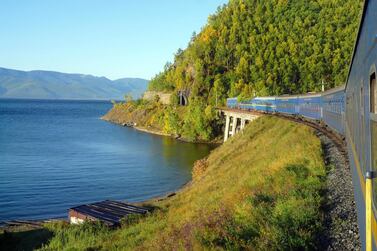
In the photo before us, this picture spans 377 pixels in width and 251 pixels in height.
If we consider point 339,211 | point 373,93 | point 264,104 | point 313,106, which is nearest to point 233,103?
point 264,104

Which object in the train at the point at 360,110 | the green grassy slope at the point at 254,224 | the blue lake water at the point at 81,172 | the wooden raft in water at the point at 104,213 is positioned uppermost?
the train at the point at 360,110

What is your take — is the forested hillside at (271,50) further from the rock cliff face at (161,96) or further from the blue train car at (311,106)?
the blue train car at (311,106)

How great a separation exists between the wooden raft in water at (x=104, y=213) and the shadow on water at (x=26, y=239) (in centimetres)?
255

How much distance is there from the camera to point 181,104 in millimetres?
144750

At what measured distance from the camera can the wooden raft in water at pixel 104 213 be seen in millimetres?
24638

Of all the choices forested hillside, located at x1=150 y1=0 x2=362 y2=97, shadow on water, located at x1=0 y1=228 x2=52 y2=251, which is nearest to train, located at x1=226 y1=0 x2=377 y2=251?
shadow on water, located at x1=0 y1=228 x2=52 y2=251

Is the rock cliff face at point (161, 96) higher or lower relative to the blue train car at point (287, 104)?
higher

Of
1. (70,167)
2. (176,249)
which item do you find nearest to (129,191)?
(70,167)

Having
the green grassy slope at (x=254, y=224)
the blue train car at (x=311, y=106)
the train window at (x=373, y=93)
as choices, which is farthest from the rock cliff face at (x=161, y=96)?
the train window at (x=373, y=93)

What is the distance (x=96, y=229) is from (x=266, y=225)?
43.9ft

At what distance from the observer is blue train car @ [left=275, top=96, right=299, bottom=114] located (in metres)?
48.7

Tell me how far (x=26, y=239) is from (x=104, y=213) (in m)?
4.93

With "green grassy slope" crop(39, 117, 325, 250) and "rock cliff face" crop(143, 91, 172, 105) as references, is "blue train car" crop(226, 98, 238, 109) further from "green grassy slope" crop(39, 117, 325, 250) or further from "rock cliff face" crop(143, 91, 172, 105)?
"green grassy slope" crop(39, 117, 325, 250)

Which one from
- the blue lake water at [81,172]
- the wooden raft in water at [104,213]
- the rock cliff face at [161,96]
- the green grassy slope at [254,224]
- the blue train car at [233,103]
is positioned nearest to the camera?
the green grassy slope at [254,224]
